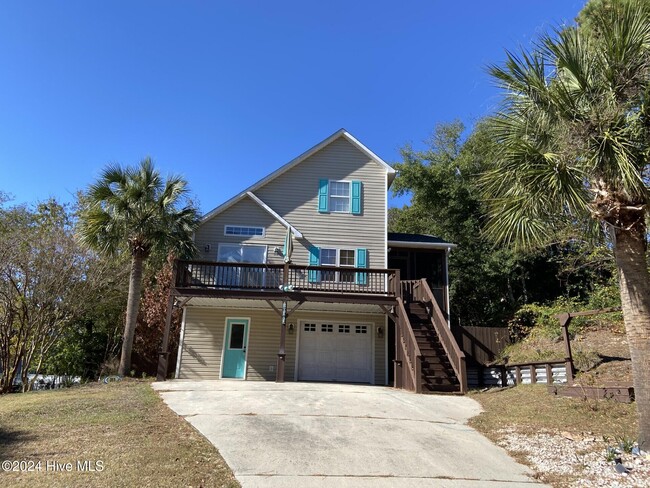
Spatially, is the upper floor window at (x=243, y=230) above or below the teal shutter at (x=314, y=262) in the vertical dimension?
above

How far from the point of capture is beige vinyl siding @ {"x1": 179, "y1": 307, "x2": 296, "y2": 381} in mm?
16062

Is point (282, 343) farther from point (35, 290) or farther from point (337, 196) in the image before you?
point (35, 290)

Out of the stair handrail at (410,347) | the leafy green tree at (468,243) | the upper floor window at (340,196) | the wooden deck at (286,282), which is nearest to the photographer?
the stair handrail at (410,347)

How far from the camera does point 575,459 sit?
240 inches

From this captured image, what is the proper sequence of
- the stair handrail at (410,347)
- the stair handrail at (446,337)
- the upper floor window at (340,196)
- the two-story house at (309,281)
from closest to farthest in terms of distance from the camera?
the stair handrail at (446,337), the stair handrail at (410,347), the two-story house at (309,281), the upper floor window at (340,196)

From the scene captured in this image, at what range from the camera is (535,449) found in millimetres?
6680

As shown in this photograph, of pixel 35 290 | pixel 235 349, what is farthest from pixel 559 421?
pixel 35 290

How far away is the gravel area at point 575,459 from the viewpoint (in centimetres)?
538

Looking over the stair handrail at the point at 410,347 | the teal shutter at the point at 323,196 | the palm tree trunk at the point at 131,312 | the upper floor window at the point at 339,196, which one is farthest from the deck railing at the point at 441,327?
the palm tree trunk at the point at 131,312

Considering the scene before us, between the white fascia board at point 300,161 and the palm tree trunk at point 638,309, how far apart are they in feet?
39.1

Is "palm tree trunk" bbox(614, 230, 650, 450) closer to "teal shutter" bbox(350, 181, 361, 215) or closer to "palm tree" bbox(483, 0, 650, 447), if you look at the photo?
"palm tree" bbox(483, 0, 650, 447)

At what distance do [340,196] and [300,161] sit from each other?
2.09 metres

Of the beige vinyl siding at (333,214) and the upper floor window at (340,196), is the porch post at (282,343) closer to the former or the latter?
the beige vinyl siding at (333,214)

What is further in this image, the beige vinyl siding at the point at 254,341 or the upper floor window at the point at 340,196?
the upper floor window at the point at 340,196
